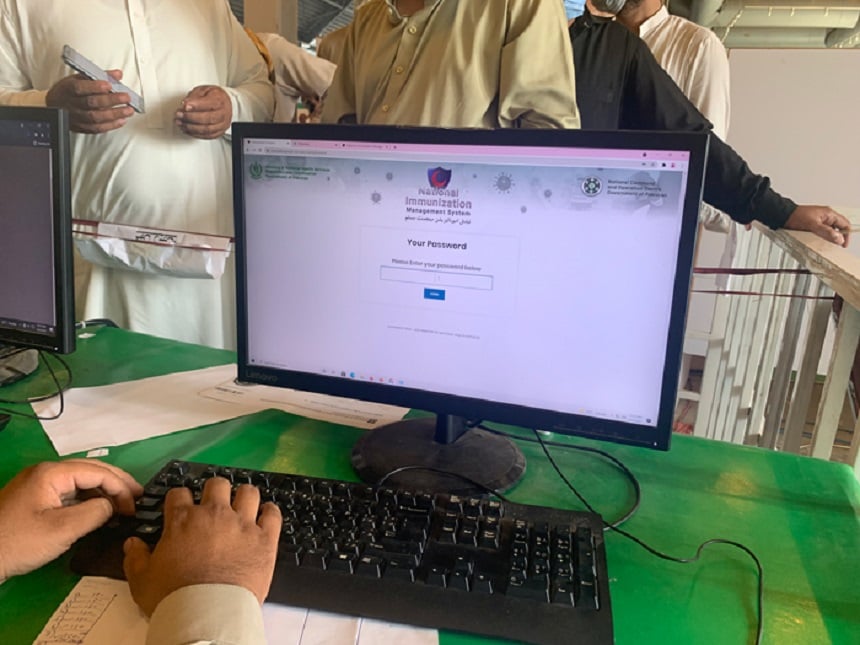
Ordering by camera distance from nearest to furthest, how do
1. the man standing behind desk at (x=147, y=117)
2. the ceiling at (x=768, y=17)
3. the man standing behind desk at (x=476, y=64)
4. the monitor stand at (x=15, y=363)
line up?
1. the monitor stand at (x=15, y=363)
2. the man standing behind desk at (x=476, y=64)
3. the man standing behind desk at (x=147, y=117)
4. the ceiling at (x=768, y=17)

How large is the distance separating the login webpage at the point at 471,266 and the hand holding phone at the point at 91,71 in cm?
48

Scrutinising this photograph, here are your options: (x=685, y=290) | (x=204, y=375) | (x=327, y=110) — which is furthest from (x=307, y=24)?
(x=685, y=290)

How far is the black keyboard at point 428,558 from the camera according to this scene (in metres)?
0.56

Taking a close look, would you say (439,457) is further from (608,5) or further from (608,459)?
(608,5)

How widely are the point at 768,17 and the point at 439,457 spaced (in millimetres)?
5511

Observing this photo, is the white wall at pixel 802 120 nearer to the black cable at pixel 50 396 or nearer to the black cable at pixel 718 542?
the black cable at pixel 718 542

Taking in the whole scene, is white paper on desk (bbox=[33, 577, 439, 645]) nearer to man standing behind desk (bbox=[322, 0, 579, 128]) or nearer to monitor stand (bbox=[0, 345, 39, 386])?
monitor stand (bbox=[0, 345, 39, 386])

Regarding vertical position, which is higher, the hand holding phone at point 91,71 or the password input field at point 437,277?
the hand holding phone at point 91,71

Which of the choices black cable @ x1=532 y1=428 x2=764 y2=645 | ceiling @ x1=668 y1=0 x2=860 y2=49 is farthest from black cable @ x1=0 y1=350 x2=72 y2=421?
ceiling @ x1=668 y1=0 x2=860 y2=49

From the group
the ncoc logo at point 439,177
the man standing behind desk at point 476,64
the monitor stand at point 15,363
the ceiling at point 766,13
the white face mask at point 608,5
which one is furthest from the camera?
the ceiling at point 766,13

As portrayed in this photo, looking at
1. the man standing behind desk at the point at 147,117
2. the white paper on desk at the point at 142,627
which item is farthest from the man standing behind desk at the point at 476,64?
the white paper on desk at the point at 142,627

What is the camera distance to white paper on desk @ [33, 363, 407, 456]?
0.89 meters

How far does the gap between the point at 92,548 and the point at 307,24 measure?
6840 millimetres

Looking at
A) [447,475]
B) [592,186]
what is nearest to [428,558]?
[447,475]
